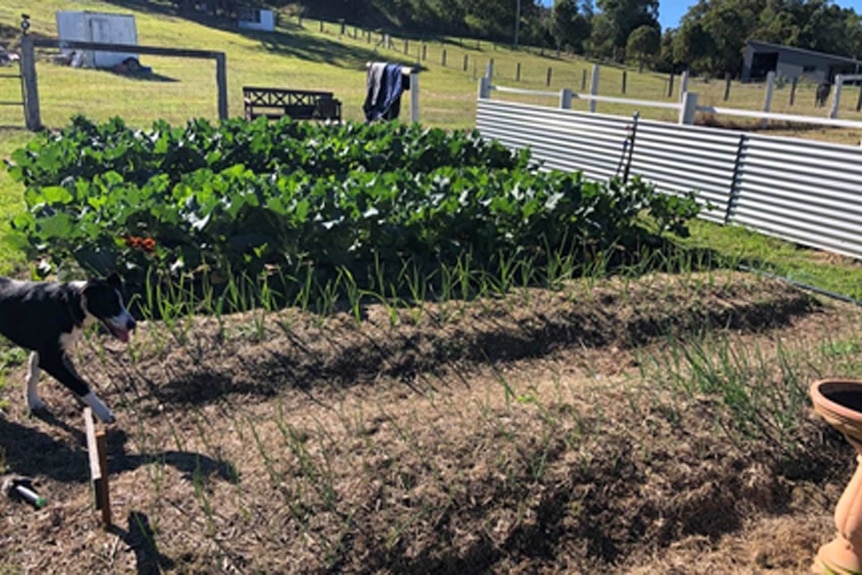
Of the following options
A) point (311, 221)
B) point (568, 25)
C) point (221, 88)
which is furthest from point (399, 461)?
point (568, 25)

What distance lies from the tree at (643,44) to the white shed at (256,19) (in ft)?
92.3

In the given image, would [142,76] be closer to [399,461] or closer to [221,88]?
[221,88]

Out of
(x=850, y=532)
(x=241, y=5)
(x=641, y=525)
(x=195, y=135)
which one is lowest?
(x=641, y=525)

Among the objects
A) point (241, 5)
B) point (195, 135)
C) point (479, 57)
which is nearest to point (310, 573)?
point (195, 135)

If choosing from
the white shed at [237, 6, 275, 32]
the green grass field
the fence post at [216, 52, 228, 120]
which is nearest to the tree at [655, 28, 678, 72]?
the green grass field

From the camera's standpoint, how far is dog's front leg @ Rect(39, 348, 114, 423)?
136 inches

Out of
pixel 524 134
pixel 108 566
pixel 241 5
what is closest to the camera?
pixel 108 566

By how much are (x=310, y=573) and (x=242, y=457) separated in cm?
83

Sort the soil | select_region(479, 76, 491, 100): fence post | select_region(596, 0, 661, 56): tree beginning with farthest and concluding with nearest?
1. select_region(596, 0, 661, 56): tree
2. select_region(479, 76, 491, 100): fence post
3. the soil

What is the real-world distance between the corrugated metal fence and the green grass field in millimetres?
354

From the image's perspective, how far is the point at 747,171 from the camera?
870 cm

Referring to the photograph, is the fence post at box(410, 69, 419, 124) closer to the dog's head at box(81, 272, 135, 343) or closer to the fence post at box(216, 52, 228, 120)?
the fence post at box(216, 52, 228, 120)

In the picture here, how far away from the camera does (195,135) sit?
9.16 metres

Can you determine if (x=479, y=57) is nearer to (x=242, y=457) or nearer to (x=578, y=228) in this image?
(x=578, y=228)
